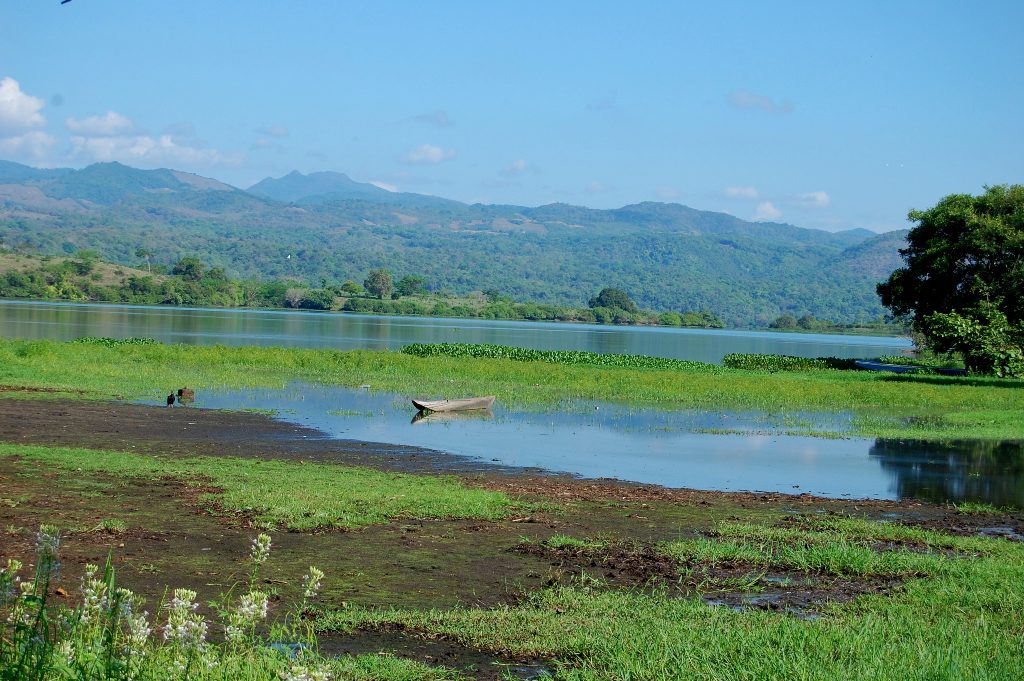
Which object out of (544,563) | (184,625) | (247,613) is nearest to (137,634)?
(184,625)

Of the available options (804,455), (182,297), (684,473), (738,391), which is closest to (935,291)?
(738,391)

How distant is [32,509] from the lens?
12914 mm

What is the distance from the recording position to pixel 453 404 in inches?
1248

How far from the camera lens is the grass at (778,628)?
738cm

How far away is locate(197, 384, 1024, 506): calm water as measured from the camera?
814 inches

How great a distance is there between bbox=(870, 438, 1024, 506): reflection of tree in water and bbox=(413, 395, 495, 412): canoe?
455 inches

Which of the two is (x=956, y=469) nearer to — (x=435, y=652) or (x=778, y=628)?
(x=778, y=628)

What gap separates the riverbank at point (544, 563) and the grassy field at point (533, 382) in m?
15.1

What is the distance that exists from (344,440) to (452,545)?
11725mm

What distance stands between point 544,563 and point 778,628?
149 inches

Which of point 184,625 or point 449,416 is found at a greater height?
point 184,625

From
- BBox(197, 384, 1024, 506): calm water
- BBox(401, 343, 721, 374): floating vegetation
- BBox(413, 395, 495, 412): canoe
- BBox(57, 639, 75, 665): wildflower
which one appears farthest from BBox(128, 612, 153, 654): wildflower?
BBox(401, 343, 721, 374): floating vegetation

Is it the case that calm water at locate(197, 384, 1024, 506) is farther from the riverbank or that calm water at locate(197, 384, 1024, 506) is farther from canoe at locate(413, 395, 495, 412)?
the riverbank

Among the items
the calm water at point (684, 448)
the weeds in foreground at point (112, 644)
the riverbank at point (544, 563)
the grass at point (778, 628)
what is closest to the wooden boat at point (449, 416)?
the calm water at point (684, 448)
